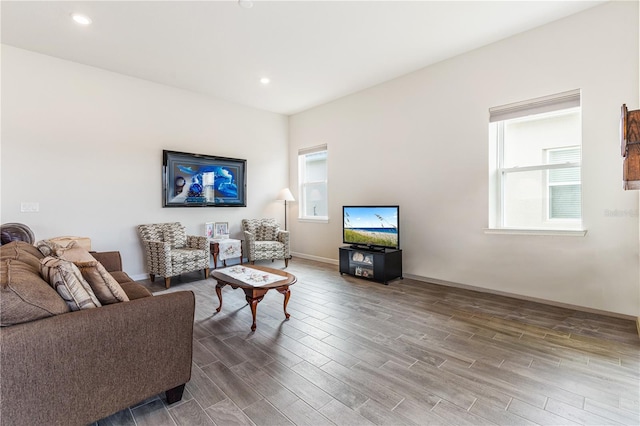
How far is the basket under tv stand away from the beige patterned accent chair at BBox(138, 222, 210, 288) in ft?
6.96

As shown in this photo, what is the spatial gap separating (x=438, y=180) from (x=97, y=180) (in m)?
4.70

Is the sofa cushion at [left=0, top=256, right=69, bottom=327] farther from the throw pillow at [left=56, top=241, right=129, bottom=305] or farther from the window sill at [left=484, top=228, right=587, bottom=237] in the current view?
the window sill at [left=484, top=228, right=587, bottom=237]

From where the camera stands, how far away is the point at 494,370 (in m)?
2.08

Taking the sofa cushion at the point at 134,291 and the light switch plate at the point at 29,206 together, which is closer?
the sofa cushion at the point at 134,291

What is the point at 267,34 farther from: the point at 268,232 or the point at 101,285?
the point at 268,232

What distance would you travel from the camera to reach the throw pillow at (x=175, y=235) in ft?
15.4

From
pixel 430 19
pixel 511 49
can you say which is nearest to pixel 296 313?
pixel 430 19

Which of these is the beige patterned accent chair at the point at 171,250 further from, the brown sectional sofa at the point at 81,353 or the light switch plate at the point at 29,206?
the brown sectional sofa at the point at 81,353

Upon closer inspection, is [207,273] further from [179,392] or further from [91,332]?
[91,332]

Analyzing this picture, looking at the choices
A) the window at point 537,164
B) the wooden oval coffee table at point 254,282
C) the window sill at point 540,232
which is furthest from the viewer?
the window at point 537,164

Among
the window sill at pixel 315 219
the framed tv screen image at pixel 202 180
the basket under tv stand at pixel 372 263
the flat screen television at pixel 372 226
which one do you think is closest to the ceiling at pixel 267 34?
the framed tv screen image at pixel 202 180

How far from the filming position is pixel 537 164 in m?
3.54

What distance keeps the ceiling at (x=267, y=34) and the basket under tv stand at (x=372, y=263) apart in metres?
2.58

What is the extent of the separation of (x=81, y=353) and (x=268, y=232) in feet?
14.3
